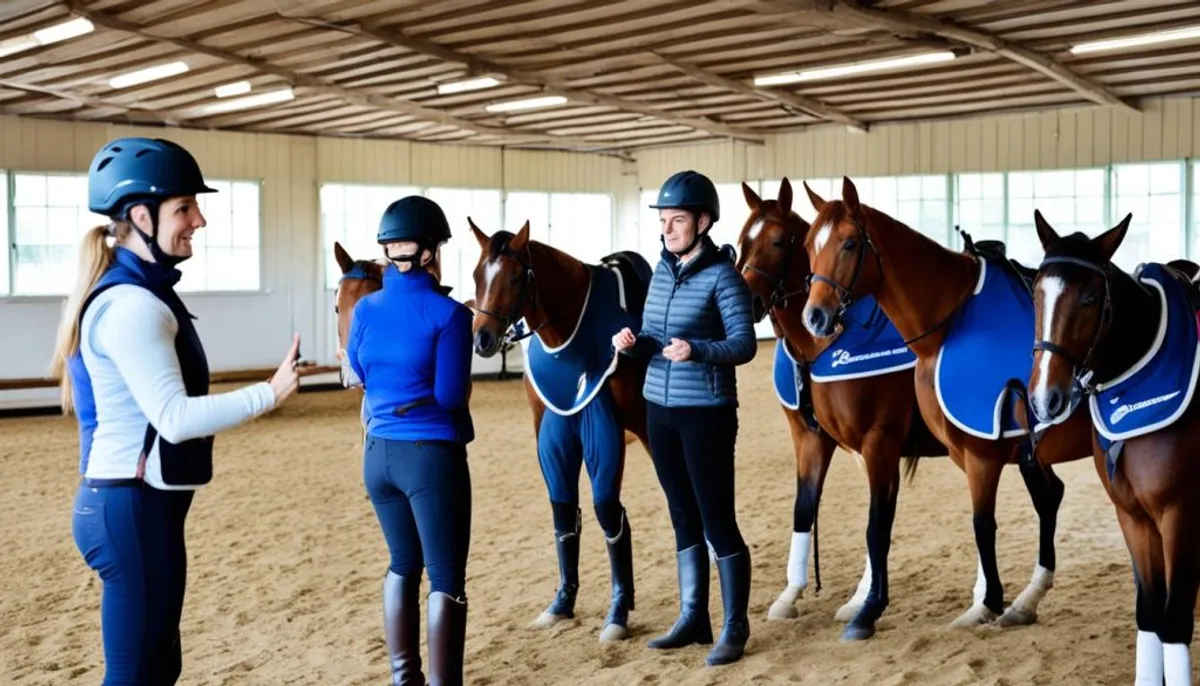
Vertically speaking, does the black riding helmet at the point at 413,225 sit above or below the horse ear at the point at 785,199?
below

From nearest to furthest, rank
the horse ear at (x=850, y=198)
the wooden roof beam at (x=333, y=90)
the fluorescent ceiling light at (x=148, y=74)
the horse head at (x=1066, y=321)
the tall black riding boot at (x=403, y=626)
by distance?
the horse head at (x=1066, y=321) < the tall black riding boot at (x=403, y=626) < the horse ear at (x=850, y=198) < the wooden roof beam at (x=333, y=90) < the fluorescent ceiling light at (x=148, y=74)

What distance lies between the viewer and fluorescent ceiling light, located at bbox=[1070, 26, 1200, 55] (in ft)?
27.5

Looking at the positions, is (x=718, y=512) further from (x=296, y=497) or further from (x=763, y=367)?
(x=763, y=367)

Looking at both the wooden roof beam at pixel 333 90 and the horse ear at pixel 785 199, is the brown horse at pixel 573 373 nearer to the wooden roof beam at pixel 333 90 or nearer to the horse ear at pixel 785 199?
the horse ear at pixel 785 199

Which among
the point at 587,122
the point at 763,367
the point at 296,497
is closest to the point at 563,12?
the point at 296,497

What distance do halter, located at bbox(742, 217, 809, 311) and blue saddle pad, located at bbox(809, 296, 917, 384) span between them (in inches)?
8.8

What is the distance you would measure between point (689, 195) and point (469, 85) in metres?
7.76

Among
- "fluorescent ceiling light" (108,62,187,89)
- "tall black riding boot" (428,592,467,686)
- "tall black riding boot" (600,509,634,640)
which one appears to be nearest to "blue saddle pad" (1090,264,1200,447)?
"tall black riding boot" (428,592,467,686)

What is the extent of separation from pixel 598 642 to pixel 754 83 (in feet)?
26.3

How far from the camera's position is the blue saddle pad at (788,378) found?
451 centimetres

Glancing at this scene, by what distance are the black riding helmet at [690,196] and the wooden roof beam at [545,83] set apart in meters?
5.61

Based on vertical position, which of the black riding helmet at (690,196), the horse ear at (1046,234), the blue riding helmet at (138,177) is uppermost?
the black riding helmet at (690,196)

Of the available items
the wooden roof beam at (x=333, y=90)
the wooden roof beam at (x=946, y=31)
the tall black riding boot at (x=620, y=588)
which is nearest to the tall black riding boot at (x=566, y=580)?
the tall black riding boot at (x=620, y=588)

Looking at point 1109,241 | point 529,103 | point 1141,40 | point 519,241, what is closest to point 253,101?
point 529,103
